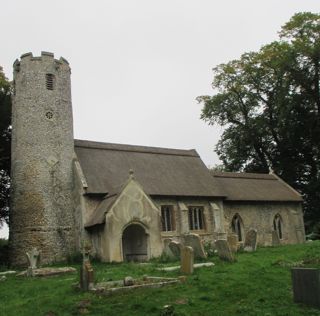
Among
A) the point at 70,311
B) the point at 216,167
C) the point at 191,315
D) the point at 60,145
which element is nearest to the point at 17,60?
the point at 60,145

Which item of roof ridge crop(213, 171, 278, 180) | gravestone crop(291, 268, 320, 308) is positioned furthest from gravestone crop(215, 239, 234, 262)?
roof ridge crop(213, 171, 278, 180)

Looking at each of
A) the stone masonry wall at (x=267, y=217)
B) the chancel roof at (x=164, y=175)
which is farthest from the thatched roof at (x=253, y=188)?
the stone masonry wall at (x=267, y=217)

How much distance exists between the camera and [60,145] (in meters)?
28.3

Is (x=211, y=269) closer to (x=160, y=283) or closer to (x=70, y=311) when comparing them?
(x=160, y=283)

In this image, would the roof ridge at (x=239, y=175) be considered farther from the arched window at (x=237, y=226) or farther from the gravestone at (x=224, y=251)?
the gravestone at (x=224, y=251)

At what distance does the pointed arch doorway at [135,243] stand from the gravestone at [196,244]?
552cm

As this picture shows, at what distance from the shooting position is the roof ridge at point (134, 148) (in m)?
30.8

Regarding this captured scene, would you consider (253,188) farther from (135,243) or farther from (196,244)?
(196,244)

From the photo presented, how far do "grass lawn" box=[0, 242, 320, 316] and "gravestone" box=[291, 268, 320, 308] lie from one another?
200 mm

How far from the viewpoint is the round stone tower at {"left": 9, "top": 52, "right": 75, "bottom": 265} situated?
26.7 meters

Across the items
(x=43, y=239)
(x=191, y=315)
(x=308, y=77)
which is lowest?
(x=191, y=315)

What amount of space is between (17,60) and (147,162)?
10303 mm

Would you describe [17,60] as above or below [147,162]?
above

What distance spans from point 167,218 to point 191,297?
687 inches
